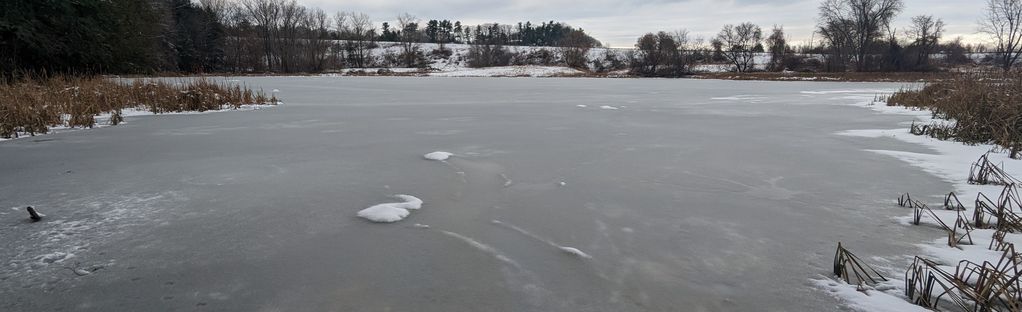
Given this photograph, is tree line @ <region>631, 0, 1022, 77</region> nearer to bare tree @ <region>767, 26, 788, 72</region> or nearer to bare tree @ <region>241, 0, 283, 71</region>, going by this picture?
bare tree @ <region>767, 26, 788, 72</region>

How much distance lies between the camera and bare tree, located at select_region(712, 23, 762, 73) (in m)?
49.3

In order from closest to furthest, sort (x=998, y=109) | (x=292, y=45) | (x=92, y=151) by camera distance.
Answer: (x=92, y=151)
(x=998, y=109)
(x=292, y=45)

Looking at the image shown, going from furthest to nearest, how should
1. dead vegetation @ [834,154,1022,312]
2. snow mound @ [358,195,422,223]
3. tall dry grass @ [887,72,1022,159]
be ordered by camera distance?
tall dry grass @ [887,72,1022,159] → snow mound @ [358,195,422,223] → dead vegetation @ [834,154,1022,312]

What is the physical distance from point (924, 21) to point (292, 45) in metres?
54.0

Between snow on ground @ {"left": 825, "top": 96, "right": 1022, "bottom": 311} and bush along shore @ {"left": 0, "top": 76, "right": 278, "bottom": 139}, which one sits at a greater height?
bush along shore @ {"left": 0, "top": 76, "right": 278, "bottom": 139}

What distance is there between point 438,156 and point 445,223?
2.00 metres

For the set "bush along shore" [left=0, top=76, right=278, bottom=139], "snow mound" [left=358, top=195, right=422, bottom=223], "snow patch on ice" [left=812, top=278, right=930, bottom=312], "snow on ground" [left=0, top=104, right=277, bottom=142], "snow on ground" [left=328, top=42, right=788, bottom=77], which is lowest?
"snow patch on ice" [left=812, top=278, right=930, bottom=312]

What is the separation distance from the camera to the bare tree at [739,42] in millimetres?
49344

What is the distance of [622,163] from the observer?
4.50 meters

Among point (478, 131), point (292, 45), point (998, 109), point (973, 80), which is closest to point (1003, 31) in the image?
point (973, 80)

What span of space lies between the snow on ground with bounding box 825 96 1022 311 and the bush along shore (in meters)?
8.40

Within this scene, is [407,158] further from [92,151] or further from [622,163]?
[92,151]

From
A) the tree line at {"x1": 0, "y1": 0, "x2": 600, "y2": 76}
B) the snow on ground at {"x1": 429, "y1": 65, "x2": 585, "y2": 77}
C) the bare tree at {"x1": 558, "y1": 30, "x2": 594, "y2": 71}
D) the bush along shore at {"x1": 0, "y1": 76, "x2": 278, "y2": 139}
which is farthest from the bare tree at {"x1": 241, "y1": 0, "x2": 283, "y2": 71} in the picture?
the bush along shore at {"x1": 0, "y1": 76, "x2": 278, "y2": 139}

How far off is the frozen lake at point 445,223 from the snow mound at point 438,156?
122 mm
